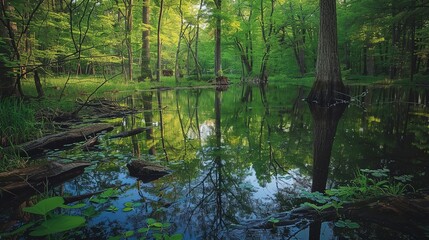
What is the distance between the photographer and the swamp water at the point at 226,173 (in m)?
2.20

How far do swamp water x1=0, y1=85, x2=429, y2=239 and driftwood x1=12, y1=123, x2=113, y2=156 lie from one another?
11.4 inches

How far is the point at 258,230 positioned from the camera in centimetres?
218

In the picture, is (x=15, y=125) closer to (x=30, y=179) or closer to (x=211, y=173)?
(x=30, y=179)

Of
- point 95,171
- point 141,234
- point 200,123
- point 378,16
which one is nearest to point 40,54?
point 200,123

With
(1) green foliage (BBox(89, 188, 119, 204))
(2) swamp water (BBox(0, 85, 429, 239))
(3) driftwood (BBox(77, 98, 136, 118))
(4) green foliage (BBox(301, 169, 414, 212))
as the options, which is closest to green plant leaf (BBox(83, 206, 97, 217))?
(2) swamp water (BBox(0, 85, 429, 239))

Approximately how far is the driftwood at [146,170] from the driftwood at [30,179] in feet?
2.43

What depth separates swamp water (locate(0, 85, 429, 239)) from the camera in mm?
2199

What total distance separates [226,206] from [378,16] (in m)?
18.6

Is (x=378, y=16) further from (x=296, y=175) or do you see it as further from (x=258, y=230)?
(x=258, y=230)

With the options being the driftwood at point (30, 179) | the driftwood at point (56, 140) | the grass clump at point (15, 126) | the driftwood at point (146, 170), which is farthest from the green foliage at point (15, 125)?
the driftwood at point (146, 170)

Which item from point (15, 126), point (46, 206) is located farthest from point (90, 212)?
point (15, 126)

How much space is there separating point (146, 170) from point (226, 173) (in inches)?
42.0

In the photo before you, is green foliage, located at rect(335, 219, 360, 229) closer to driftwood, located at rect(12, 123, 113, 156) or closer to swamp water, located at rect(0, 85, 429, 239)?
swamp water, located at rect(0, 85, 429, 239)

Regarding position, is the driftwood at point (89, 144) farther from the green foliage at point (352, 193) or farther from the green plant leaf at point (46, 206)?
the green foliage at point (352, 193)
